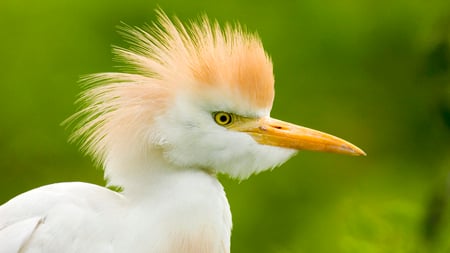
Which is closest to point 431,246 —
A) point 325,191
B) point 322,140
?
point 322,140

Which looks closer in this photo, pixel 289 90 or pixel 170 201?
pixel 170 201

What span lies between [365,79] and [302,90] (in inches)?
12.6

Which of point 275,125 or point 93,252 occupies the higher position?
point 275,125

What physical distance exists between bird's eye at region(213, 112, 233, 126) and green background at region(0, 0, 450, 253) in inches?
68.8

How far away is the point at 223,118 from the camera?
2111 millimetres

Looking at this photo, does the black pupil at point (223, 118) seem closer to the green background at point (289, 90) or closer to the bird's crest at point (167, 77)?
the bird's crest at point (167, 77)

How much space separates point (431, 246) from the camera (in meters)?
1.89

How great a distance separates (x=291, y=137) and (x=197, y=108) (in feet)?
0.78

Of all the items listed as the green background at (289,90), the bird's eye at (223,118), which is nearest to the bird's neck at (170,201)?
the bird's eye at (223,118)

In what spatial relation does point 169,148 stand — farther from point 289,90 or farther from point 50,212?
point 289,90

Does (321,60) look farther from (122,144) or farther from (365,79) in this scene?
(122,144)

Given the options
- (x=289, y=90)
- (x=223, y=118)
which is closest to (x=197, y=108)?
(x=223, y=118)

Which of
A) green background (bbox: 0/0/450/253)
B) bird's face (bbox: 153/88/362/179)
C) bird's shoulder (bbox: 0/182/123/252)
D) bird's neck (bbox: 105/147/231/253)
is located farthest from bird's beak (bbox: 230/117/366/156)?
green background (bbox: 0/0/450/253)

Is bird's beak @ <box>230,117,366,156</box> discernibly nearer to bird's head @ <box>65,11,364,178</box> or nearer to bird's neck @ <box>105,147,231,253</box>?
bird's head @ <box>65,11,364,178</box>
